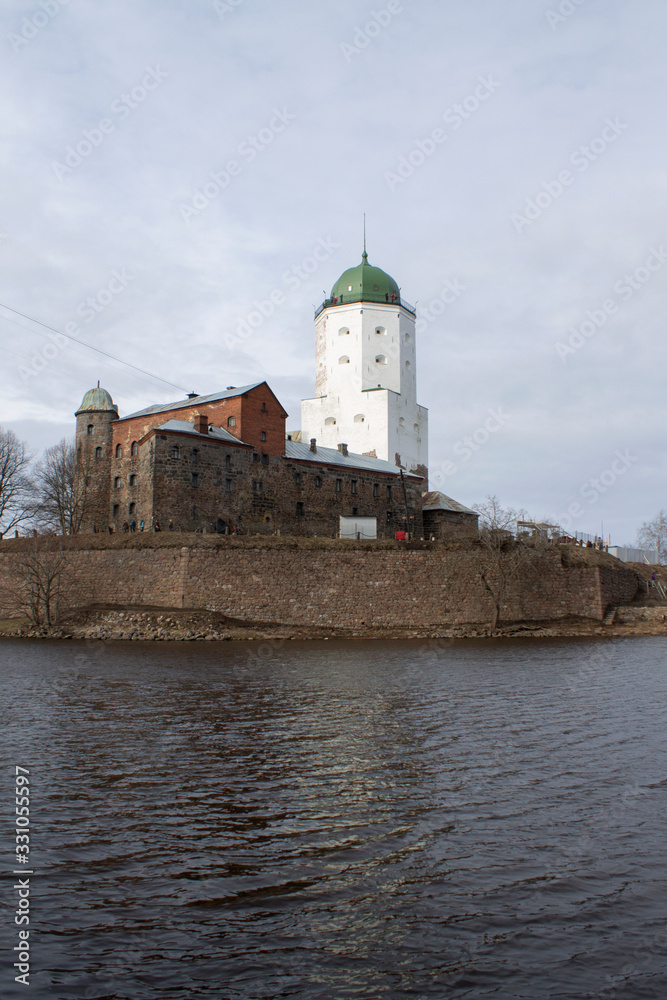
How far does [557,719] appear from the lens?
1451 cm

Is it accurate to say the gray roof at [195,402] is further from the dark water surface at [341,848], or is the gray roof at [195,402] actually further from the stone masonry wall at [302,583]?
the dark water surface at [341,848]

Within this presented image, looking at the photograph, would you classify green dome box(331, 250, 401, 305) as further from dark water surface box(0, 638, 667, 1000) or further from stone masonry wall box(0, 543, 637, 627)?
dark water surface box(0, 638, 667, 1000)

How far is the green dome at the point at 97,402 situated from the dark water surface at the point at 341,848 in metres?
36.4

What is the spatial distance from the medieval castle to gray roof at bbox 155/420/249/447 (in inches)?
4.0

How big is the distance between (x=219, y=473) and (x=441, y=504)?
20024 millimetres

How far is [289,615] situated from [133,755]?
25.7 meters

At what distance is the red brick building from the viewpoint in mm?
42969

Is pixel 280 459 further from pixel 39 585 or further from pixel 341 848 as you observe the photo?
pixel 341 848

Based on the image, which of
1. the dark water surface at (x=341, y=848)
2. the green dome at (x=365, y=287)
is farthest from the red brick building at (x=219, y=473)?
the dark water surface at (x=341, y=848)

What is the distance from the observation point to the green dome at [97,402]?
5047cm

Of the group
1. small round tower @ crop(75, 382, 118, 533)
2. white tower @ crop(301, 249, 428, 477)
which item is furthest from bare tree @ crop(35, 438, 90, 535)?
white tower @ crop(301, 249, 428, 477)

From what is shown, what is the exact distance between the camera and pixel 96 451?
4953 centimetres

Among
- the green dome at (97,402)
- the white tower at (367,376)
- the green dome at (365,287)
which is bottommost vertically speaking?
the green dome at (97,402)

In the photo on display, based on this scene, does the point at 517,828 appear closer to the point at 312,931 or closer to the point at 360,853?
the point at 360,853
